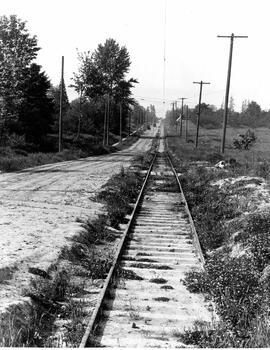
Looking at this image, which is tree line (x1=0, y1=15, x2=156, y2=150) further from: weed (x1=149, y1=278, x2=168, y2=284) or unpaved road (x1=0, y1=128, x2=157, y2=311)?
weed (x1=149, y1=278, x2=168, y2=284)

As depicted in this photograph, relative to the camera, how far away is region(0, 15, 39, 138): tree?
1668 inches

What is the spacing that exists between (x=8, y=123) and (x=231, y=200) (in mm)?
31782

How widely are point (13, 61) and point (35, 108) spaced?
5.42 metres

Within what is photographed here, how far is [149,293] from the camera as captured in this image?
7246 millimetres

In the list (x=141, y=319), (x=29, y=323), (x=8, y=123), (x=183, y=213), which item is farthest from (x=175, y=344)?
(x=8, y=123)

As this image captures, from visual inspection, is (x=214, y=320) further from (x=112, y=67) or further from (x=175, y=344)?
(x=112, y=67)

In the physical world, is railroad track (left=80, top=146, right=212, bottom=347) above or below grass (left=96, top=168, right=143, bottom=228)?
above

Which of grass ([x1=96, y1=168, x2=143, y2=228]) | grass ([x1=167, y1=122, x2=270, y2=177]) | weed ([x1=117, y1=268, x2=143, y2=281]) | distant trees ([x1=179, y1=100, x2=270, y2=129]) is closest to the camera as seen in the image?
weed ([x1=117, y1=268, x2=143, y2=281])

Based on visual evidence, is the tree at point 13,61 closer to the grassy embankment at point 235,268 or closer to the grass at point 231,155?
the grass at point 231,155

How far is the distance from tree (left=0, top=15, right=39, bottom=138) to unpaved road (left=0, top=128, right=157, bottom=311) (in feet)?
68.4

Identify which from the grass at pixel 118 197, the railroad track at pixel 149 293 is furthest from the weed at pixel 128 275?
the grass at pixel 118 197

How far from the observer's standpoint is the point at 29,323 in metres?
5.66

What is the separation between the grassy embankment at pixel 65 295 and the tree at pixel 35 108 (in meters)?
39.1

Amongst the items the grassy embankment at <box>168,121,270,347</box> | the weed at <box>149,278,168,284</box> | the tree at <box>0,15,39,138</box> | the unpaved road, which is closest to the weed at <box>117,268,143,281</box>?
the weed at <box>149,278,168,284</box>
